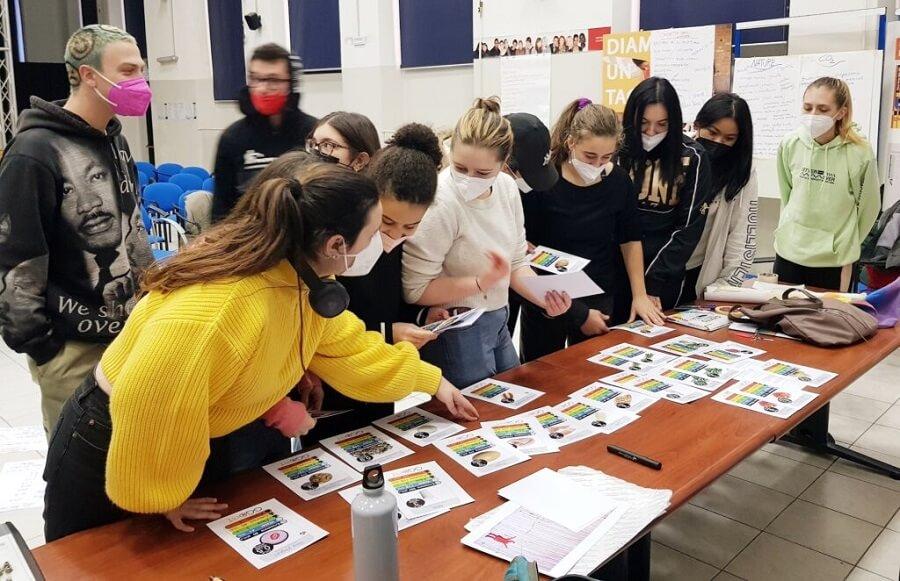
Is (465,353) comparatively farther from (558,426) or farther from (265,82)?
(265,82)

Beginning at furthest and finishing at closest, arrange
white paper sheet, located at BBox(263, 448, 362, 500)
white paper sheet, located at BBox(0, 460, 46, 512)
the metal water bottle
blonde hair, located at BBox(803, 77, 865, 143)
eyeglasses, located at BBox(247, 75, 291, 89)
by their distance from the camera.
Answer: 1. blonde hair, located at BBox(803, 77, 865, 143)
2. white paper sheet, located at BBox(0, 460, 46, 512)
3. eyeglasses, located at BBox(247, 75, 291, 89)
4. white paper sheet, located at BBox(263, 448, 362, 500)
5. the metal water bottle

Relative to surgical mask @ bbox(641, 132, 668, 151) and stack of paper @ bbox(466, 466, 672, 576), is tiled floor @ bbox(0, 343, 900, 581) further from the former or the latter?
surgical mask @ bbox(641, 132, 668, 151)

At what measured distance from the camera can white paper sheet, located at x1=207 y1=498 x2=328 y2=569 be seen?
1261 millimetres

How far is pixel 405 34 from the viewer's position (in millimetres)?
7109

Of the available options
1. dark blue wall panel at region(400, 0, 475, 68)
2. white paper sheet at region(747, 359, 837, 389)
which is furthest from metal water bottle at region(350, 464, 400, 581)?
dark blue wall panel at region(400, 0, 475, 68)

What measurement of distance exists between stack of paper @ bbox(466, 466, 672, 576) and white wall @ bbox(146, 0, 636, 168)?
4.61 meters

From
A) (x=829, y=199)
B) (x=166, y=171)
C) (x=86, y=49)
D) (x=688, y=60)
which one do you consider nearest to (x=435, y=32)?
(x=688, y=60)

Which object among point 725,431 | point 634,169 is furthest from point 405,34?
point 725,431

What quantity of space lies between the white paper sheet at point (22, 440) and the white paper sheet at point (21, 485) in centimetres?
15

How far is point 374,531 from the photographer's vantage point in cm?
108

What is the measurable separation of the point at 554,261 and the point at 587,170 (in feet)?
1.17

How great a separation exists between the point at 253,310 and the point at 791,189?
12.0 feet

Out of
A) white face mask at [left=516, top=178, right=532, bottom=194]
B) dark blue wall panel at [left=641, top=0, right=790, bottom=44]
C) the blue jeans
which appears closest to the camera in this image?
the blue jeans

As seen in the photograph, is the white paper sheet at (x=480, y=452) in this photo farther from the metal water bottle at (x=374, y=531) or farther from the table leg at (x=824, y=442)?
the table leg at (x=824, y=442)
